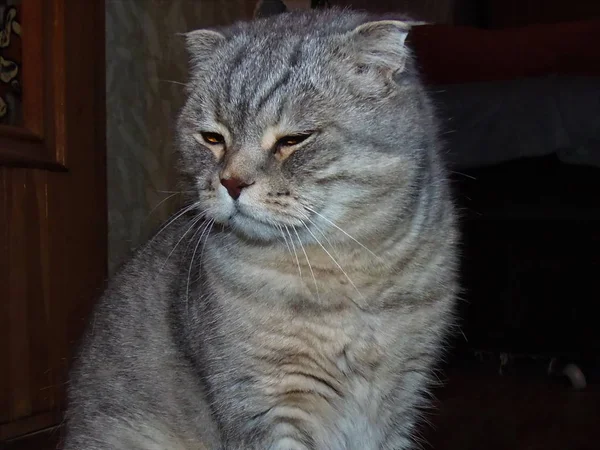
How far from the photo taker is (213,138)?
112 centimetres

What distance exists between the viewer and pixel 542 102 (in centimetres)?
182

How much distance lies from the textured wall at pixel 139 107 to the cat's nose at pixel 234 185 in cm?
114

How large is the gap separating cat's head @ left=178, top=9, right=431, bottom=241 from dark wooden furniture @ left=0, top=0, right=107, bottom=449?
805 millimetres

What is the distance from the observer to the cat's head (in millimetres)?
1004

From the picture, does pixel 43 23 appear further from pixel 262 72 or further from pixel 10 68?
pixel 262 72

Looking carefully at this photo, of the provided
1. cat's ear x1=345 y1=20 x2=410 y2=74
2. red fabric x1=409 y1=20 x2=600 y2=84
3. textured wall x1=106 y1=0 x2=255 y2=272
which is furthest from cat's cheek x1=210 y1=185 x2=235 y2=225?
red fabric x1=409 y1=20 x2=600 y2=84

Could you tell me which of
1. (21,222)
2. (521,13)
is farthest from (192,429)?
(521,13)

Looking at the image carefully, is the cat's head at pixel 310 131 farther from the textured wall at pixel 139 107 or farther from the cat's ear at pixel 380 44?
the textured wall at pixel 139 107

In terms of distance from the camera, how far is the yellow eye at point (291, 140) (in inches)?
40.2

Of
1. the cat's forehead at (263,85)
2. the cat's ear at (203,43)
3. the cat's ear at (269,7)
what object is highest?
the cat's ear at (269,7)

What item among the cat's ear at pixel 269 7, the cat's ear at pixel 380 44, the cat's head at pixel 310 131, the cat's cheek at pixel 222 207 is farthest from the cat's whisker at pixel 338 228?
the cat's ear at pixel 269 7

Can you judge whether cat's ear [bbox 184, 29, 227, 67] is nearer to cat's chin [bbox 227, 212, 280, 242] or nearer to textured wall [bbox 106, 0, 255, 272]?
cat's chin [bbox 227, 212, 280, 242]

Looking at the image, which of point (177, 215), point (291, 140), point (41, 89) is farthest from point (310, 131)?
point (41, 89)

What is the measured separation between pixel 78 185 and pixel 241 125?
3.40 feet
